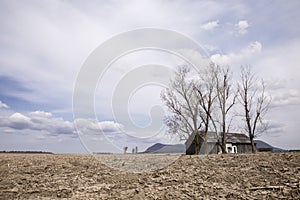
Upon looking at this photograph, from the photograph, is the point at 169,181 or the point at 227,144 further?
the point at 227,144

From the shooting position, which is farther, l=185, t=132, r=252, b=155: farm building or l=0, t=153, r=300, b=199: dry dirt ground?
l=185, t=132, r=252, b=155: farm building

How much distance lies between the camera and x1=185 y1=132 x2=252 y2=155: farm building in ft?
109

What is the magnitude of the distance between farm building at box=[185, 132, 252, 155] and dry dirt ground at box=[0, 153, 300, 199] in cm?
2133

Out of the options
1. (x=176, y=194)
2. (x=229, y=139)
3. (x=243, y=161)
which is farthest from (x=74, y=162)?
(x=229, y=139)

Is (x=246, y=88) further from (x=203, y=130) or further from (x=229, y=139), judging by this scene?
(x=229, y=139)

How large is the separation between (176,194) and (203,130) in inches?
969

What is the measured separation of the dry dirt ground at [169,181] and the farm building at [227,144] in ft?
70.0

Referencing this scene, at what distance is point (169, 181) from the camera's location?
8938 mm

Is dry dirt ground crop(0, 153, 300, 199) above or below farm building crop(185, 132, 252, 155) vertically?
below

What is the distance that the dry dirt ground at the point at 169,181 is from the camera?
7547mm

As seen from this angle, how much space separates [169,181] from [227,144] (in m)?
34.0

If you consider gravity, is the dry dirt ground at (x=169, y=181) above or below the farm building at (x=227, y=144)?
below

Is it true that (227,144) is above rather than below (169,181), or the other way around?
above

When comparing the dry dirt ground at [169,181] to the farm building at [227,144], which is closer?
the dry dirt ground at [169,181]
